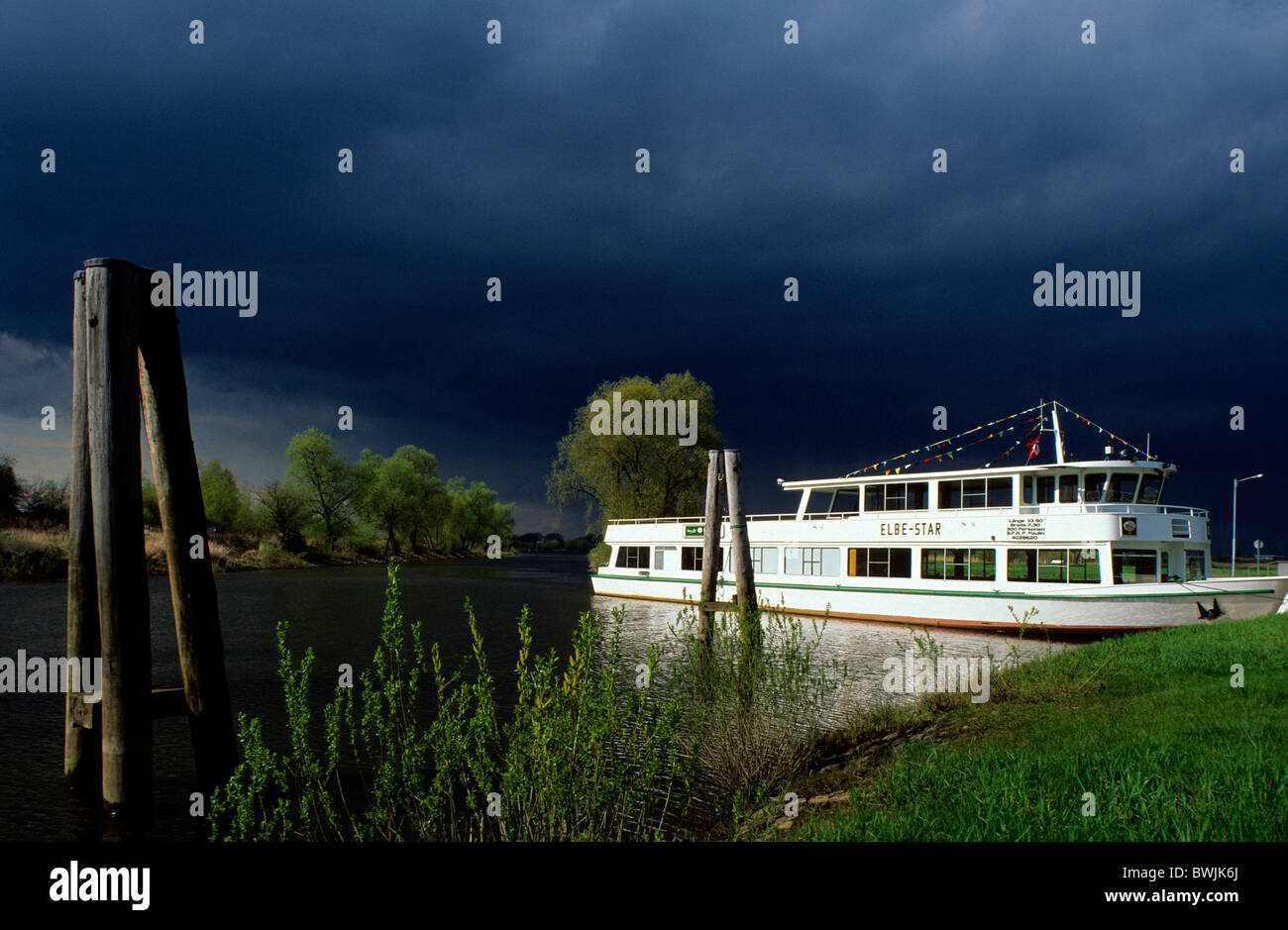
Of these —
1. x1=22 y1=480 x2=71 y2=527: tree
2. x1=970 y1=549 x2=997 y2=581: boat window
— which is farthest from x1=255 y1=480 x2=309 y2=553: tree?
x1=970 y1=549 x2=997 y2=581: boat window

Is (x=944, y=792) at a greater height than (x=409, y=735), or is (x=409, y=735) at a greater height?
(x=409, y=735)

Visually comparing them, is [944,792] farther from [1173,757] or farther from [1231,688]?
[1231,688]

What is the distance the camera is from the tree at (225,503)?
223 feet

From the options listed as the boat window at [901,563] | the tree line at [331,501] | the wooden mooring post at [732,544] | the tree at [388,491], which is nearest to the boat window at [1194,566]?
the boat window at [901,563]

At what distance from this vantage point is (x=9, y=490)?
49.6 m

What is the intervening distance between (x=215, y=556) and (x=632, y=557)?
35641 mm

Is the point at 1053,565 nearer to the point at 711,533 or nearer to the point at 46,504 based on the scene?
the point at 711,533

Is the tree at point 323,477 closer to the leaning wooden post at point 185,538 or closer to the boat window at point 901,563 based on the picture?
the boat window at point 901,563

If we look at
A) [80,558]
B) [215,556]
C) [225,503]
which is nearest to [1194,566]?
[80,558]

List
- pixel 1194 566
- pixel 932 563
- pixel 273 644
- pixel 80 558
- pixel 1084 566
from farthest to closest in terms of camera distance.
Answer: pixel 932 563, pixel 1194 566, pixel 1084 566, pixel 273 644, pixel 80 558

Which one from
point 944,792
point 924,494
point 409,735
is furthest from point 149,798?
point 924,494

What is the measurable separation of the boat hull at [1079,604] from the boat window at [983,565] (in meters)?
0.69

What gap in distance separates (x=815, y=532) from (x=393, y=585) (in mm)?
25492

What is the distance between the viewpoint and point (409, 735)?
6.46 m
